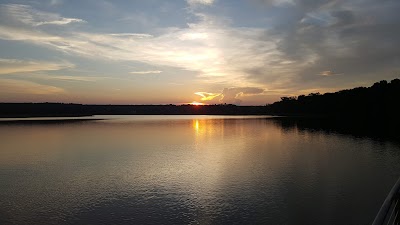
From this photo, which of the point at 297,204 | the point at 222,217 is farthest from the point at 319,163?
the point at 222,217

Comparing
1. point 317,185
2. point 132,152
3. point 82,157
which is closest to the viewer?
point 317,185

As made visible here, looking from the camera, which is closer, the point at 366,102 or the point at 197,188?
the point at 197,188

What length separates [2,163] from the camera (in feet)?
123

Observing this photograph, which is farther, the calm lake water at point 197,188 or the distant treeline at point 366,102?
the distant treeline at point 366,102

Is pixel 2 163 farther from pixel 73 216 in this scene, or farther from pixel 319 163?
pixel 319 163

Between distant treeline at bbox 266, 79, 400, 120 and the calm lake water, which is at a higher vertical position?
distant treeline at bbox 266, 79, 400, 120

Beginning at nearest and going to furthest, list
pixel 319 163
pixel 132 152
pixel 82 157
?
pixel 319 163, pixel 82 157, pixel 132 152

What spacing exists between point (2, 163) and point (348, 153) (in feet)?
148

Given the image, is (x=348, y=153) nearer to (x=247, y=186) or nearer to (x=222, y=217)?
(x=247, y=186)

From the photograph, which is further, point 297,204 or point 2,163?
point 2,163

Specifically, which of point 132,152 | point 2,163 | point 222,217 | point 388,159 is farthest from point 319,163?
point 2,163

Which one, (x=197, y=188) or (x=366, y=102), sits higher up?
(x=366, y=102)

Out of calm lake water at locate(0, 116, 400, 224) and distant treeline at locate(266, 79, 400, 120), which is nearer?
calm lake water at locate(0, 116, 400, 224)

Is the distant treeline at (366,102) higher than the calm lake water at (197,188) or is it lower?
higher
